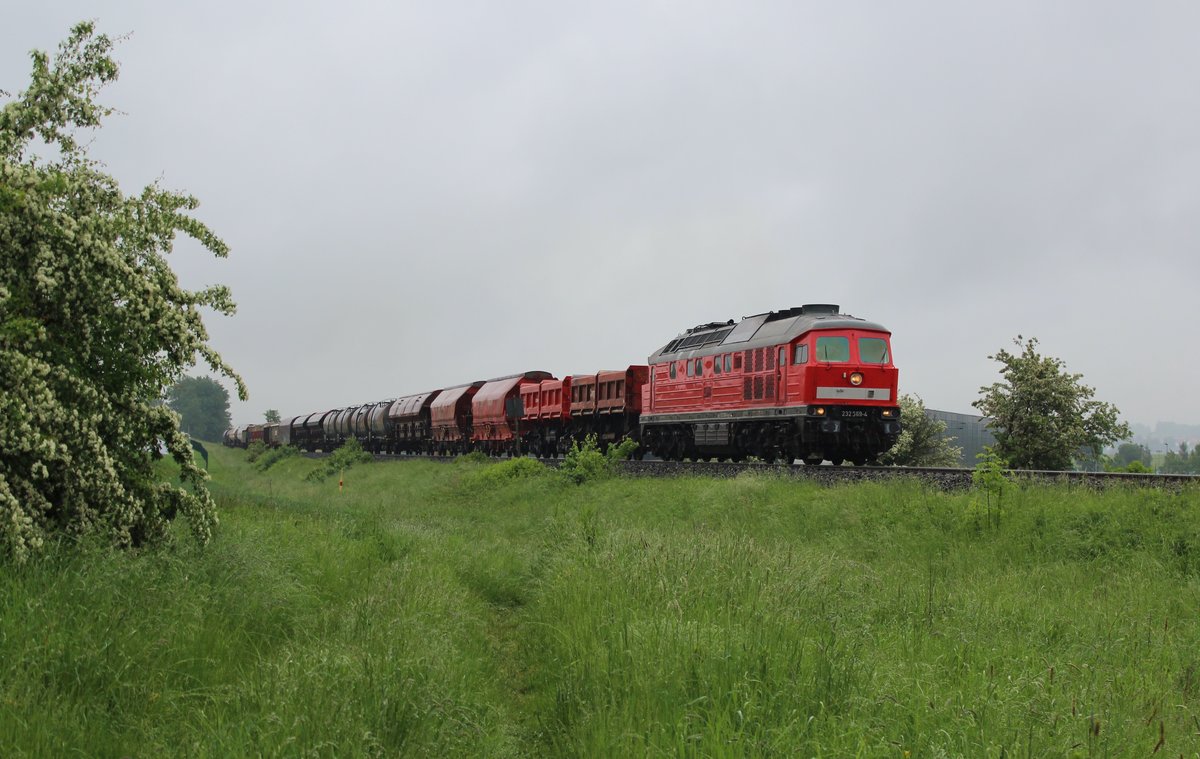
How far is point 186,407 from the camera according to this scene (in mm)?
151250

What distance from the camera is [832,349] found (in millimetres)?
21922

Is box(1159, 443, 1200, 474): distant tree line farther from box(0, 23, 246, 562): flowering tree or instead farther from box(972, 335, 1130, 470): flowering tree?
box(0, 23, 246, 562): flowering tree

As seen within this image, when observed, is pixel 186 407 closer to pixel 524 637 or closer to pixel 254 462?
pixel 254 462

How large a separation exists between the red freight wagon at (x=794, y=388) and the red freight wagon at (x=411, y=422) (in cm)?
2998

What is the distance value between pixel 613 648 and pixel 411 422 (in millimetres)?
51571

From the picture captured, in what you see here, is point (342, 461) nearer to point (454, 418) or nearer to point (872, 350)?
point (454, 418)

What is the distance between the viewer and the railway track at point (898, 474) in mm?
14656

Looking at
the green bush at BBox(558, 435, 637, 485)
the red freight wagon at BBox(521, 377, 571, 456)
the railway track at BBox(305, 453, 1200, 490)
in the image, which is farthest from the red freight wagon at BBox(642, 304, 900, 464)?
the red freight wagon at BBox(521, 377, 571, 456)

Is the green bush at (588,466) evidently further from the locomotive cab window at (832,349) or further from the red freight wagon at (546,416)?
the red freight wagon at (546,416)

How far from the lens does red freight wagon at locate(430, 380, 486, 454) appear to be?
164 ft

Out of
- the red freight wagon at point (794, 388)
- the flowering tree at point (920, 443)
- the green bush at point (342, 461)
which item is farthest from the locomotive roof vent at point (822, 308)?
the green bush at point (342, 461)

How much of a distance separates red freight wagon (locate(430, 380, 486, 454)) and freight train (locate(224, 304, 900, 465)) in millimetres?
4757

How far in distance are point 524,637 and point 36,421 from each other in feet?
15.9

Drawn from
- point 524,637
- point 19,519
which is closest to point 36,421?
point 19,519
